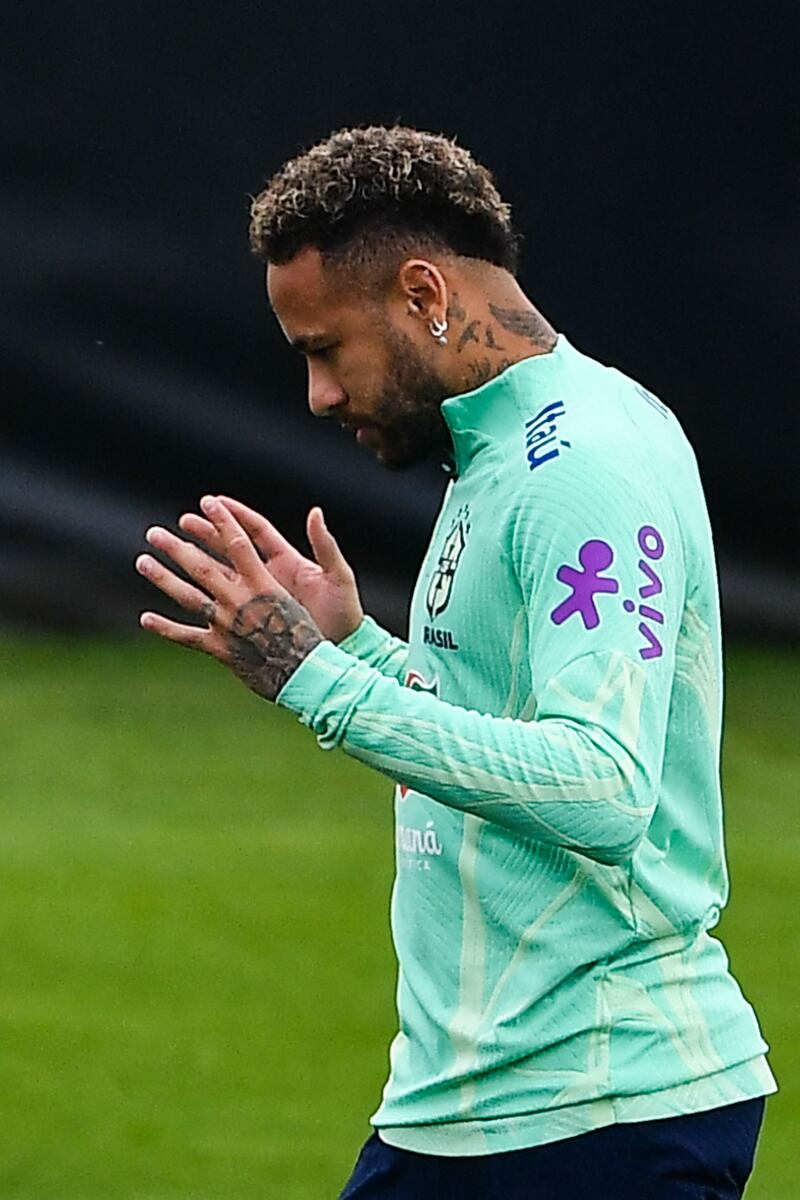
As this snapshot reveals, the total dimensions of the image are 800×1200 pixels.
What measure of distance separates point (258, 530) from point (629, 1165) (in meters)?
0.73

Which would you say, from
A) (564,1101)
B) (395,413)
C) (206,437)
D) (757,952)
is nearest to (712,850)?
(564,1101)

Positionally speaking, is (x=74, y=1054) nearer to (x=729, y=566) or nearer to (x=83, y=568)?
(x=83, y=568)

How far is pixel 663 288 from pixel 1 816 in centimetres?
272

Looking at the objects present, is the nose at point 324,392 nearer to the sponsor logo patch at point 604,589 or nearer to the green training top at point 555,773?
the green training top at point 555,773

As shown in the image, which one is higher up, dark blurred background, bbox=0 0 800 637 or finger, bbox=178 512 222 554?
dark blurred background, bbox=0 0 800 637

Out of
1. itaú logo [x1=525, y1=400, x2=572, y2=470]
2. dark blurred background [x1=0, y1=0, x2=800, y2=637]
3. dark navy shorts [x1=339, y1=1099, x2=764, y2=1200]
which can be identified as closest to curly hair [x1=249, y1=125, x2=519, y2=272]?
itaú logo [x1=525, y1=400, x2=572, y2=470]

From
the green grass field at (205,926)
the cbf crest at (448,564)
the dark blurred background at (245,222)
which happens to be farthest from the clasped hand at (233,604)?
the dark blurred background at (245,222)

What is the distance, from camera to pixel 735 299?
7574 mm

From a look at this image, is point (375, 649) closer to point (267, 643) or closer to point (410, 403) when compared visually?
point (410, 403)

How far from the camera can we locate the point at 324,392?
95.8 inches

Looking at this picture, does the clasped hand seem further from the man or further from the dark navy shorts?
the dark navy shorts

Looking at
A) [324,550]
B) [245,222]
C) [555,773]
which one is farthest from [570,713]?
[245,222]

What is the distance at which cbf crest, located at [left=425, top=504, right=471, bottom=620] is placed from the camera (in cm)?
230

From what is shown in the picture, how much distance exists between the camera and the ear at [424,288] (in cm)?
236
